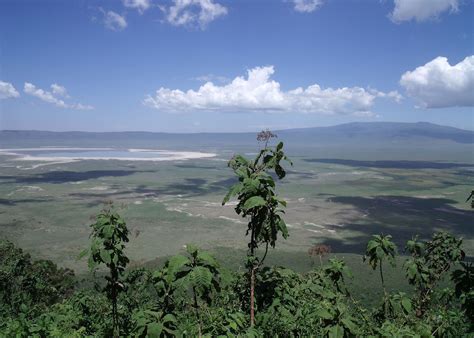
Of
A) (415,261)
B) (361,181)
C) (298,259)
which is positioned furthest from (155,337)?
(361,181)

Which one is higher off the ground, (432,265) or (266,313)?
(266,313)

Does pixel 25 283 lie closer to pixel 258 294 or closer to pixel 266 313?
pixel 258 294

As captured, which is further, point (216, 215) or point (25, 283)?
point (216, 215)

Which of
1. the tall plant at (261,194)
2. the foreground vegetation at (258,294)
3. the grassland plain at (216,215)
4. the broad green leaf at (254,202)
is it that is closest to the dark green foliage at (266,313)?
the foreground vegetation at (258,294)

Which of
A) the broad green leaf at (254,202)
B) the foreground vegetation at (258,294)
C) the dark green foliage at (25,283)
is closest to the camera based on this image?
the foreground vegetation at (258,294)

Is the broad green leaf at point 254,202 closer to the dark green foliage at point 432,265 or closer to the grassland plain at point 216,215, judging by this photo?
the dark green foliage at point 432,265

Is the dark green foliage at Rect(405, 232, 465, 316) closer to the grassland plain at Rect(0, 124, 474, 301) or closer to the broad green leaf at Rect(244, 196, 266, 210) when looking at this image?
the broad green leaf at Rect(244, 196, 266, 210)

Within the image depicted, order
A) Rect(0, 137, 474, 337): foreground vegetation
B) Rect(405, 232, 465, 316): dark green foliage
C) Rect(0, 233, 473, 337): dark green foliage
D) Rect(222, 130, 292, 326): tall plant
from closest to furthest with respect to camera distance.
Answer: Rect(0, 233, 473, 337): dark green foliage → Rect(0, 137, 474, 337): foreground vegetation → Rect(222, 130, 292, 326): tall plant → Rect(405, 232, 465, 316): dark green foliage

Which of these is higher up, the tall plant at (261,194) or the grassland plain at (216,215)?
the tall plant at (261,194)

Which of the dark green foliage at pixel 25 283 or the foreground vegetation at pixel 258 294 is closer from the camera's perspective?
the foreground vegetation at pixel 258 294

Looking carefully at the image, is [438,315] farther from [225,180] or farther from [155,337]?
[225,180]

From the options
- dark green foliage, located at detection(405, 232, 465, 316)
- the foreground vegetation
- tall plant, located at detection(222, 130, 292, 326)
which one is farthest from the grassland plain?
tall plant, located at detection(222, 130, 292, 326)

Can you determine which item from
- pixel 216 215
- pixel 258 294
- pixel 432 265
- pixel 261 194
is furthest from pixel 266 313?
pixel 216 215

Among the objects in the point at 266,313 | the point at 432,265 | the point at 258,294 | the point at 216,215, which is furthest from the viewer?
the point at 216,215
